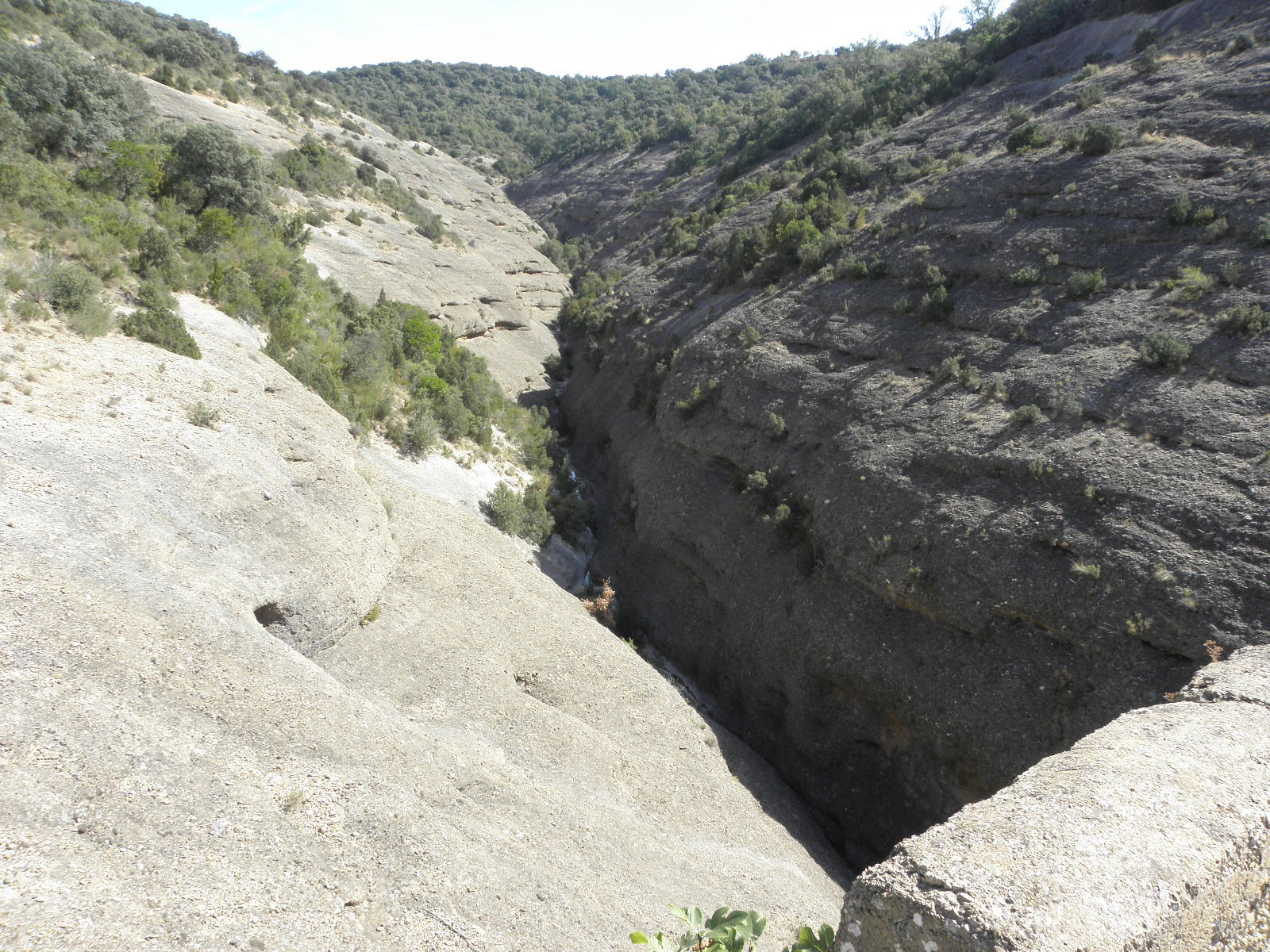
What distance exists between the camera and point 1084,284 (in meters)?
14.6

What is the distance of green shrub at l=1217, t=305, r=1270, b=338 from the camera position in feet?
39.2

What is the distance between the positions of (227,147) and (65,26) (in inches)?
768

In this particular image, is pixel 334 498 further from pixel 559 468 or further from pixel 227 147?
pixel 227 147

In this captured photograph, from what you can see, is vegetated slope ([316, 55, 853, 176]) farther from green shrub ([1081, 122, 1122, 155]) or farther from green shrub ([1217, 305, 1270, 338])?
green shrub ([1217, 305, 1270, 338])

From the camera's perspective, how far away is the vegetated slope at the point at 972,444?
33.3 feet

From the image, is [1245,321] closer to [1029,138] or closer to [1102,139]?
[1102,139]

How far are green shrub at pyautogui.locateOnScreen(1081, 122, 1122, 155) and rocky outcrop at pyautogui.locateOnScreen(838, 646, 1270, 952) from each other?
18.1 metres

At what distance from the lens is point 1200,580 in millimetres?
9406

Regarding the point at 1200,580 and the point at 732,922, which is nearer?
the point at 732,922

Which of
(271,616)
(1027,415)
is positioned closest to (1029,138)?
(1027,415)

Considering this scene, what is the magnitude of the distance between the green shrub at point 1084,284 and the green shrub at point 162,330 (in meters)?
18.0

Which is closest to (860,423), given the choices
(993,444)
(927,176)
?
(993,444)

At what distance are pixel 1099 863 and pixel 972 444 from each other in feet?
30.7

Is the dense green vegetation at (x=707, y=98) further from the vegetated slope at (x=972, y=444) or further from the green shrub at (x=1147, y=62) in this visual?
the vegetated slope at (x=972, y=444)
